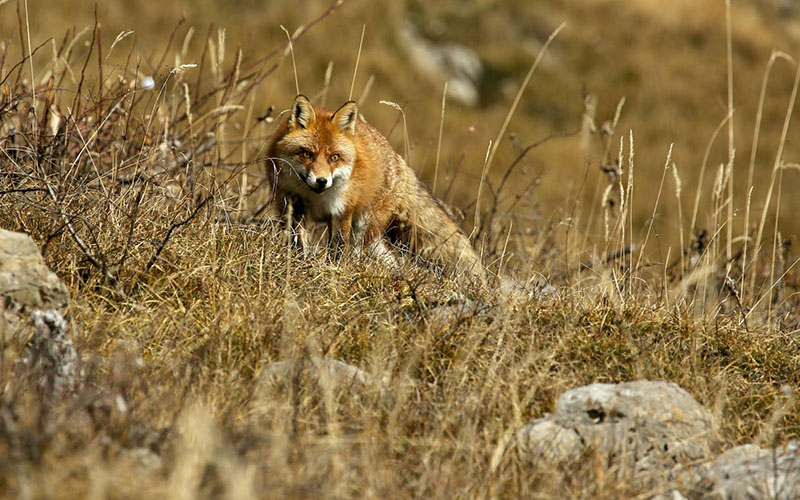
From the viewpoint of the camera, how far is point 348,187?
5.22 metres

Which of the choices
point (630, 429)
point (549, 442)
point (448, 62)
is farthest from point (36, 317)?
point (448, 62)

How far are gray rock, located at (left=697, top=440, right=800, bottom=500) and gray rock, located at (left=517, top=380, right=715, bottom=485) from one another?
96 mm

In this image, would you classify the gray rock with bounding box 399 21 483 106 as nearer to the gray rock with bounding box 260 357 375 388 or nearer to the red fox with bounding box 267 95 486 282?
the red fox with bounding box 267 95 486 282

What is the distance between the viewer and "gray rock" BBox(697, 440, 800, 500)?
272cm

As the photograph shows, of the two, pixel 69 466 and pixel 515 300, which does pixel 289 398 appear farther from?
pixel 515 300

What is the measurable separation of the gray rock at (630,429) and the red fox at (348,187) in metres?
1.79

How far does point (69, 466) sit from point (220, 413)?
64 cm

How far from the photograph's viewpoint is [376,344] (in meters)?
3.43

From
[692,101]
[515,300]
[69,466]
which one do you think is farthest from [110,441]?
[692,101]

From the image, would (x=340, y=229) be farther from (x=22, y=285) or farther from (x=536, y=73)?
(x=536, y=73)

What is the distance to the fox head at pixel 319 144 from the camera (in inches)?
197

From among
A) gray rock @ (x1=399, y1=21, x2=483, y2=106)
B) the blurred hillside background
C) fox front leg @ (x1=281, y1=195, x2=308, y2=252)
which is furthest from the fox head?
gray rock @ (x1=399, y1=21, x2=483, y2=106)

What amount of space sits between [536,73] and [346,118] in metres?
22.1

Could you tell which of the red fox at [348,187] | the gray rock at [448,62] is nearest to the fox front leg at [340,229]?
the red fox at [348,187]
